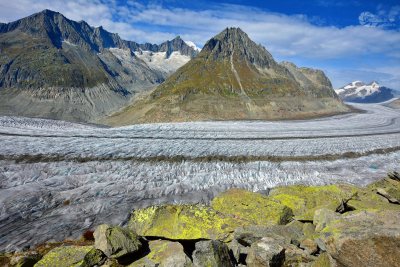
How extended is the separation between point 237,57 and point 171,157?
350ft

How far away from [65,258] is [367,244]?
31.0 feet

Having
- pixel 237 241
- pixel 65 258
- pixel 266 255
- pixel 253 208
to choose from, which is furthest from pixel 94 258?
pixel 253 208

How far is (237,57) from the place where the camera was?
5330 inches

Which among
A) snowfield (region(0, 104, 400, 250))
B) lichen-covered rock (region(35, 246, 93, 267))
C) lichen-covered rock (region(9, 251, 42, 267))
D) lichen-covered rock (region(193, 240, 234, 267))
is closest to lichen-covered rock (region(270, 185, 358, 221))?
lichen-covered rock (region(193, 240, 234, 267))

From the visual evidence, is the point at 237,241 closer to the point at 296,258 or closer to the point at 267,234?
the point at 267,234

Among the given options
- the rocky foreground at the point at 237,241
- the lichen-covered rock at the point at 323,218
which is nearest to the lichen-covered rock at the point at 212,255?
the rocky foreground at the point at 237,241

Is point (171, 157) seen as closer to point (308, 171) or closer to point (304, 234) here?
point (308, 171)

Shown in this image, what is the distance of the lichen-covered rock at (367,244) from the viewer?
28.3 feet

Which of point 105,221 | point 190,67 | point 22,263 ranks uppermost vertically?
point 190,67

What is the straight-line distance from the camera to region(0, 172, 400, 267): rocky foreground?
9.06m

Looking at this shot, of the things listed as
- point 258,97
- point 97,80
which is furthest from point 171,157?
point 97,80

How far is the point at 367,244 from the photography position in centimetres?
884

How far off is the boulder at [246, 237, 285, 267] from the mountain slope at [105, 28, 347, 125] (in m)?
80.2

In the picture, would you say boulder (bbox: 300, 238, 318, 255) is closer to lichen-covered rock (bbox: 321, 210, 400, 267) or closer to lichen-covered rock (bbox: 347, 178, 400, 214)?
lichen-covered rock (bbox: 321, 210, 400, 267)
